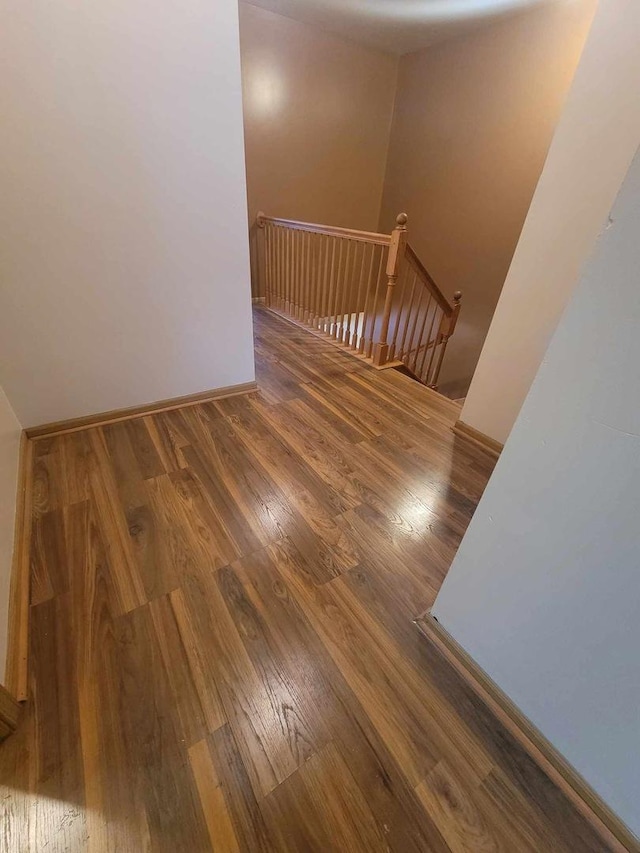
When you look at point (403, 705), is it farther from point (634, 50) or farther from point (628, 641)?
point (634, 50)

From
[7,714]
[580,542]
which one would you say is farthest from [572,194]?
[7,714]

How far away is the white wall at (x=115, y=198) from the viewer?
130cm

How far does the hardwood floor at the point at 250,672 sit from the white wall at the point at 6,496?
0.11 meters

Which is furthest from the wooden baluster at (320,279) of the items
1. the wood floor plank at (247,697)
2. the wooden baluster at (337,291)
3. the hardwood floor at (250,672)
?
the wood floor plank at (247,697)

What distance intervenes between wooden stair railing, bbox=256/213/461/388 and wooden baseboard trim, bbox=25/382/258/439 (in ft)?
3.83

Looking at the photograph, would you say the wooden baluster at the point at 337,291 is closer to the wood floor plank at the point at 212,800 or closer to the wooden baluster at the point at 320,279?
the wooden baluster at the point at 320,279

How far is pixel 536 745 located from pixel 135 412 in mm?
2218

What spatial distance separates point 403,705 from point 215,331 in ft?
6.43

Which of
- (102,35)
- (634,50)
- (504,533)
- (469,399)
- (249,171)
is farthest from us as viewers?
(249,171)

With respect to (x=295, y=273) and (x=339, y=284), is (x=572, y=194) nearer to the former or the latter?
(x=339, y=284)

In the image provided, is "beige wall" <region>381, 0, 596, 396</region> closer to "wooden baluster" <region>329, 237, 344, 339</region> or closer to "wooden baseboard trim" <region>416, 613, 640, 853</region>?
"wooden baluster" <region>329, 237, 344, 339</region>

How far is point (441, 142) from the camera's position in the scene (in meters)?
3.89

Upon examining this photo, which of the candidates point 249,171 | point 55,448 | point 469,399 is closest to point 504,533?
point 469,399

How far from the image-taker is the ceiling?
114 inches
